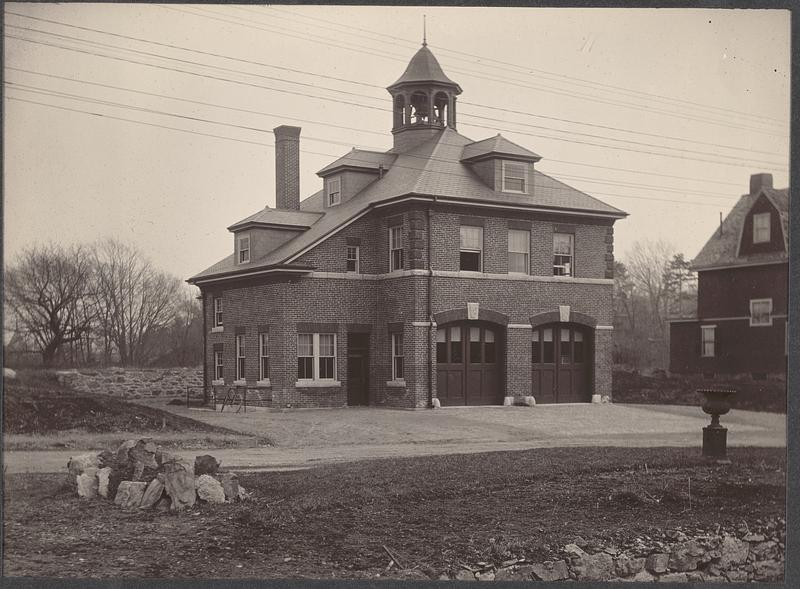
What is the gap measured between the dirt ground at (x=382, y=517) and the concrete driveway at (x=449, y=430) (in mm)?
510

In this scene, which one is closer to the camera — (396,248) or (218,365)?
(218,365)

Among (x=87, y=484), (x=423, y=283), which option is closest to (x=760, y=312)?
(x=423, y=283)

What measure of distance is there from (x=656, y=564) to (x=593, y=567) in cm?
91

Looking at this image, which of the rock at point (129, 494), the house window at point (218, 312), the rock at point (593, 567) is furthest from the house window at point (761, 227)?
the rock at point (129, 494)

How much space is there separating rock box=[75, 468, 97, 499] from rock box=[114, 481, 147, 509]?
1.21ft

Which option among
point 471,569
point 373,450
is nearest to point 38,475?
point 373,450

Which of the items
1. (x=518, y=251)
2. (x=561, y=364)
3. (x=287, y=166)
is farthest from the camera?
(x=518, y=251)

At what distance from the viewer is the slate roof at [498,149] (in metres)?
15.3

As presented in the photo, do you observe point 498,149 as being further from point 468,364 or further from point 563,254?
point 468,364

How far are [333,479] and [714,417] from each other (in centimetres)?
627

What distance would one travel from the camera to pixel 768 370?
1316 cm

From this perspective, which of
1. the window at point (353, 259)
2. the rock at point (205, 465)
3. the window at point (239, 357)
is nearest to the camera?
the rock at point (205, 465)

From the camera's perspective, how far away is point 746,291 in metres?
13.2

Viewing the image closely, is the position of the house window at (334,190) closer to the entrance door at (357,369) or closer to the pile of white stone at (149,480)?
the entrance door at (357,369)
